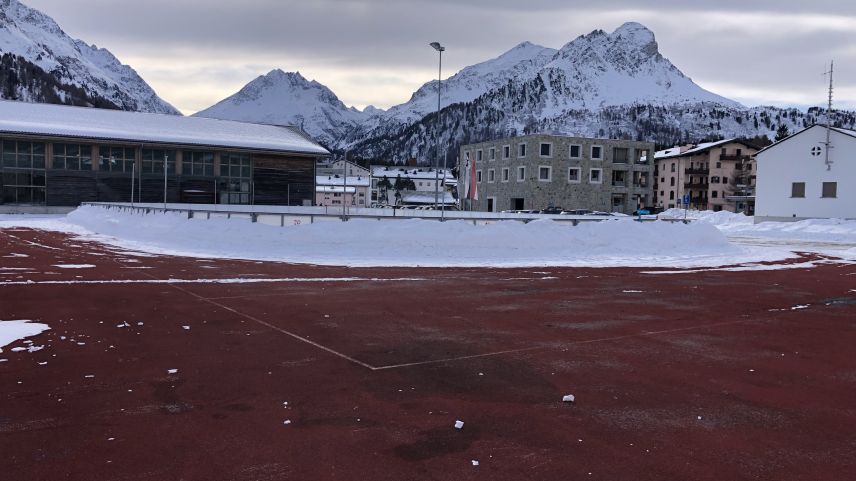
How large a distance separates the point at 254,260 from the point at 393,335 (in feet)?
38.4

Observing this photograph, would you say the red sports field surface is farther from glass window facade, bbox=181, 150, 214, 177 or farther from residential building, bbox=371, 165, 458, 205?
residential building, bbox=371, 165, 458, 205

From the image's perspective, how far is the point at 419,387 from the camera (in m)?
6.28

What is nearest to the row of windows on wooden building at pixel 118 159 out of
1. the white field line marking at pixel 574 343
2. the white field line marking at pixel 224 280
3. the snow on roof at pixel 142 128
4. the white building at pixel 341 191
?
the snow on roof at pixel 142 128

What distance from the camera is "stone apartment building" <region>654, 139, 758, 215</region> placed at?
4028 inches

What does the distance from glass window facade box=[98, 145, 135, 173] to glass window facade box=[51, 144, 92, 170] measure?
3.63 ft

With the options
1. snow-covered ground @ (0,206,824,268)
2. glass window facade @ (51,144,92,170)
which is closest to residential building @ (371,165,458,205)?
glass window facade @ (51,144,92,170)

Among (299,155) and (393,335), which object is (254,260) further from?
(299,155)

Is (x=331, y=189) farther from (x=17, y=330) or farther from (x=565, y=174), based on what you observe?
(x=17, y=330)

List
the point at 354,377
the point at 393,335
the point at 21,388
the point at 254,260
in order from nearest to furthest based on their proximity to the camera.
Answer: the point at 21,388 → the point at 354,377 → the point at 393,335 → the point at 254,260

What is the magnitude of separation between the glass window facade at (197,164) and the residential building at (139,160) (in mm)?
94

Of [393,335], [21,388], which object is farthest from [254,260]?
[21,388]

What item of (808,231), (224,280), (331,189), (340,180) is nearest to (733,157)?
(808,231)

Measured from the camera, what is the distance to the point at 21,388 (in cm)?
593

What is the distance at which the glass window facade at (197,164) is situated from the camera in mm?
60375
